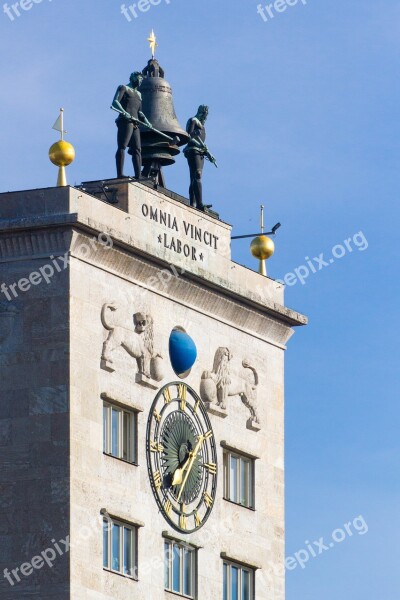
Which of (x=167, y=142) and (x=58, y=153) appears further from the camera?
(x=167, y=142)

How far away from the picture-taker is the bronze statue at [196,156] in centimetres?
10762

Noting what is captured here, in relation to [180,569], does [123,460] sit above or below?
above

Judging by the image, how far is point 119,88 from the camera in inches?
4107

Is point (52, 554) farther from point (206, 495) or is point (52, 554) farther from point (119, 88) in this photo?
point (119, 88)

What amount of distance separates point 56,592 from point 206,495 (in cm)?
871

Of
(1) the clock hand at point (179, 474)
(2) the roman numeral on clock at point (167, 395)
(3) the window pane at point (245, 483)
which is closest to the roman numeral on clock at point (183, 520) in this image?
(1) the clock hand at point (179, 474)

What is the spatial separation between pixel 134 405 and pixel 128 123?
8.86m

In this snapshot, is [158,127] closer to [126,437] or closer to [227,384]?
[227,384]

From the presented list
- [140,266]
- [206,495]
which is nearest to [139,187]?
[140,266]

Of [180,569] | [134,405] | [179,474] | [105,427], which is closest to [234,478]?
[179,474]

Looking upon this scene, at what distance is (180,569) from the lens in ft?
337

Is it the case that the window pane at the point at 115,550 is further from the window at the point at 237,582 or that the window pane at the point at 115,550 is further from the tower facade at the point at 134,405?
the window at the point at 237,582

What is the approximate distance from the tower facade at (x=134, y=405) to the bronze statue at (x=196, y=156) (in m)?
1.13

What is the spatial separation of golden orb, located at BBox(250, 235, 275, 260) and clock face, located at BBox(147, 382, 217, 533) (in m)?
7.47
